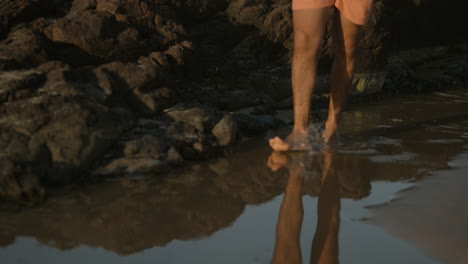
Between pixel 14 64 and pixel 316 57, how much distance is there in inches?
79.3

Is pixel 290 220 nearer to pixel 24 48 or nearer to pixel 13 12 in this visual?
pixel 24 48

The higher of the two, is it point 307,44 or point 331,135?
point 307,44

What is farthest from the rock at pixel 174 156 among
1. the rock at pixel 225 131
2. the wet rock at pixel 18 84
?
the wet rock at pixel 18 84

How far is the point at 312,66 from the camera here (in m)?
4.05

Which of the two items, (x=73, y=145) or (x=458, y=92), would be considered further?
(x=458, y=92)

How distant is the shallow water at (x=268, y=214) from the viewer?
8.27ft

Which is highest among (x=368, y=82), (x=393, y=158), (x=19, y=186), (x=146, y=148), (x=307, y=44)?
(x=307, y=44)

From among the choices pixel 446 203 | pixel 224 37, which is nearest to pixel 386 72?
pixel 224 37

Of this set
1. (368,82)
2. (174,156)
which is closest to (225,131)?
(174,156)

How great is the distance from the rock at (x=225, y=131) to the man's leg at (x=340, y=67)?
648 mm

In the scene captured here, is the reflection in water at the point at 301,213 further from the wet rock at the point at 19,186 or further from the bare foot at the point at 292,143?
the wet rock at the point at 19,186

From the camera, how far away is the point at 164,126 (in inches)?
165

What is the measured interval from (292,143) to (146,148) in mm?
999

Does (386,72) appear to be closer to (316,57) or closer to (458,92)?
(458,92)
